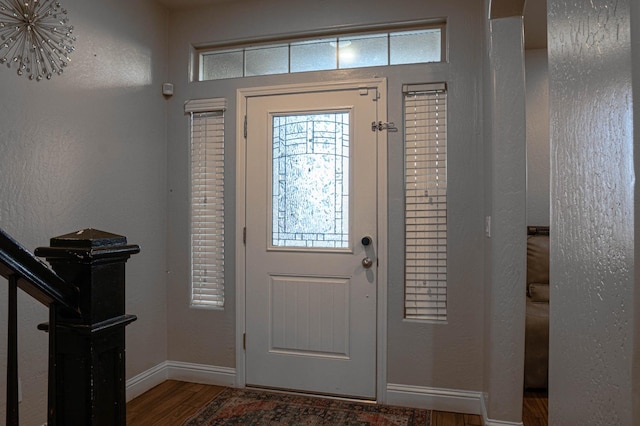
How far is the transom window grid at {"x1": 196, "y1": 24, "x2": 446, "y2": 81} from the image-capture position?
2.94m

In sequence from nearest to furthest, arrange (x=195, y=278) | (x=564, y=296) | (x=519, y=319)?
(x=564, y=296)
(x=519, y=319)
(x=195, y=278)

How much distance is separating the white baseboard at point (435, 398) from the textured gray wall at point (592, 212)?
1910 mm

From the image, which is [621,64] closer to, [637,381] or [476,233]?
[637,381]

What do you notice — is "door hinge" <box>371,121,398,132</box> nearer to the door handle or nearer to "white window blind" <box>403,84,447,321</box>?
"white window blind" <box>403,84,447,321</box>

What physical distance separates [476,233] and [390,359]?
0.95m

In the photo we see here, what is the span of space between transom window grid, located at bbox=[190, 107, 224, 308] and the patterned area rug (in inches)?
26.9

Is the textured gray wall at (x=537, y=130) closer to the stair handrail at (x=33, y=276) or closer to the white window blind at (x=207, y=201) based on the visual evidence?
the white window blind at (x=207, y=201)

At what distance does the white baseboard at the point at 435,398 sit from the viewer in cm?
280

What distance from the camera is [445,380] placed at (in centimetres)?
285

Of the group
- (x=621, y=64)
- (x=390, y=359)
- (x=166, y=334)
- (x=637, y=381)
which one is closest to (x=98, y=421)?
(x=637, y=381)

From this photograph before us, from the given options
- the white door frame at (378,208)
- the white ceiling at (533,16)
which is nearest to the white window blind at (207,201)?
the white door frame at (378,208)

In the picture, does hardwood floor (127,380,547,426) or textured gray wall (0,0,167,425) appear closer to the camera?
textured gray wall (0,0,167,425)

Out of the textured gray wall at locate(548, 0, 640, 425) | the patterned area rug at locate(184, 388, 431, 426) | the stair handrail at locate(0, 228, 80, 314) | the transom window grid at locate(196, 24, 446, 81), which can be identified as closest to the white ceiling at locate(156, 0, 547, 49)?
the transom window grid at locate(196, 24, 446, 81)

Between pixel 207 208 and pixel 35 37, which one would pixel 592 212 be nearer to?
pixel 35 37
